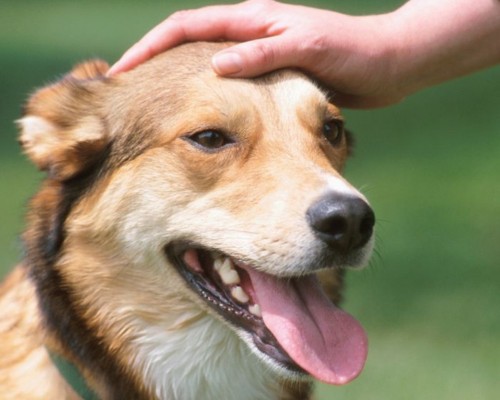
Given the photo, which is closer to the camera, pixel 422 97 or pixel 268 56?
pixel 268 56

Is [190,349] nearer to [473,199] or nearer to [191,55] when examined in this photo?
[191,55]

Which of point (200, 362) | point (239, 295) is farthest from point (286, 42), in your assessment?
point (200, 362)

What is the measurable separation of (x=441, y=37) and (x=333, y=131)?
76 centimetres

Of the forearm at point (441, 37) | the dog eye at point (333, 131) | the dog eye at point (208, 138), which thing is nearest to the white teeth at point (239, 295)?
the dog eye at point (208, 138)

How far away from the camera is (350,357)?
151 inches

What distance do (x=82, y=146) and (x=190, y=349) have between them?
81cm

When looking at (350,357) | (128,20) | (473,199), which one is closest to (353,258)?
(350,357)

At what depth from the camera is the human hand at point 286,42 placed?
13.3ft

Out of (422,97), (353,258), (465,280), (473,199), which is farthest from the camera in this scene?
(422,97)

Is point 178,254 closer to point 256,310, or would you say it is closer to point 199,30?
point 256,310

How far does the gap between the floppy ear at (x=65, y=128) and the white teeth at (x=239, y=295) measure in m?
0.70

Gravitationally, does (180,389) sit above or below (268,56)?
below

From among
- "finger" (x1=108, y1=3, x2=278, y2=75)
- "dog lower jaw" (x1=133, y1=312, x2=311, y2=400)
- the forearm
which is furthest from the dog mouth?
the forearm

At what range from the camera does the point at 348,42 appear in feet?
14.0
